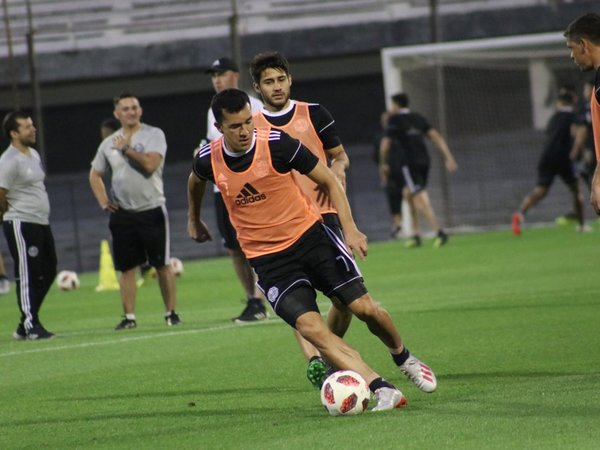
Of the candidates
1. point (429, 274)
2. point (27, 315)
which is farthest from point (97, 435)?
point (429, 274)

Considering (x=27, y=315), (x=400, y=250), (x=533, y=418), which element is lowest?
(x=400, y=250)

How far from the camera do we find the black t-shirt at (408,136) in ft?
77.5

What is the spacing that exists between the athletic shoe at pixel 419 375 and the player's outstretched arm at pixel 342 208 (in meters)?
0.85

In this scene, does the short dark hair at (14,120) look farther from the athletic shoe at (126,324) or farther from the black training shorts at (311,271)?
the black training shorts at (311,271)

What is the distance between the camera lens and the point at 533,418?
22.8ft

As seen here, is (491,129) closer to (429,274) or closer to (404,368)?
(429,274)

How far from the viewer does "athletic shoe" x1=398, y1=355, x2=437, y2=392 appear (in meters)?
8.11

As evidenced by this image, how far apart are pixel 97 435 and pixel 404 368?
1872mm

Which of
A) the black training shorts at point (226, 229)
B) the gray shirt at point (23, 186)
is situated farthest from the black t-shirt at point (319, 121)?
the gray shirt at point (23, 186)

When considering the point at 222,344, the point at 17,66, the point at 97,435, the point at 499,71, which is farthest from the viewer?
the point at 17,66

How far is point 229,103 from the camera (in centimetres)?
782

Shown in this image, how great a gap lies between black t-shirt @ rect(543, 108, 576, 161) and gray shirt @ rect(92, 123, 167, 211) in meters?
10.9

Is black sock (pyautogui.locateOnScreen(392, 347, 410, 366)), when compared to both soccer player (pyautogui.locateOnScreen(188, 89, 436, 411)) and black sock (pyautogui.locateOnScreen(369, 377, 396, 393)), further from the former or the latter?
black sock (pyautogui.locateOnScreen(369, 377, 396, 393))

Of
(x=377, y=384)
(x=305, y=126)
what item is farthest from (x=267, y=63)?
(x=377, y=384)
